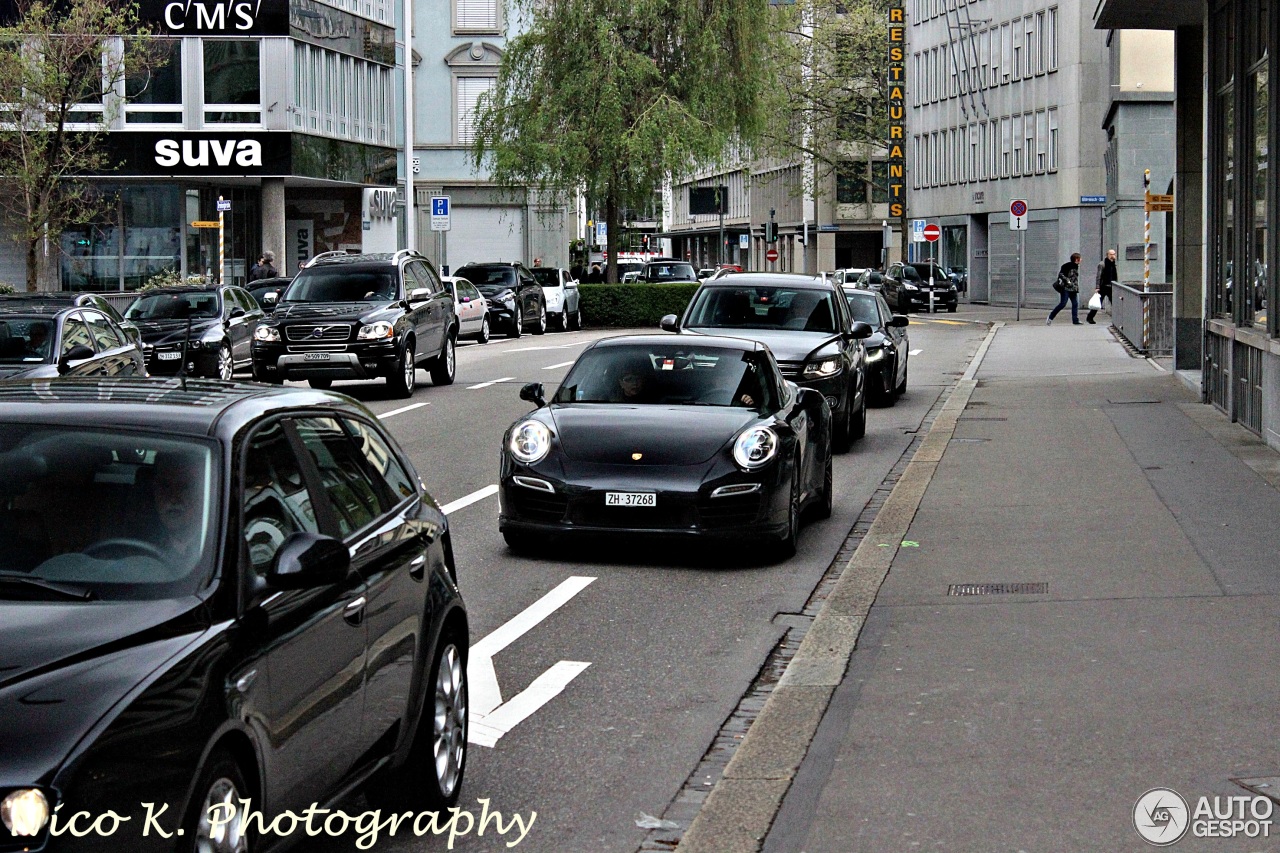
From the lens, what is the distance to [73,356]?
1620 cm

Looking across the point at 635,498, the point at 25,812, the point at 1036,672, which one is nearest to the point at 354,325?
the point at 635,498

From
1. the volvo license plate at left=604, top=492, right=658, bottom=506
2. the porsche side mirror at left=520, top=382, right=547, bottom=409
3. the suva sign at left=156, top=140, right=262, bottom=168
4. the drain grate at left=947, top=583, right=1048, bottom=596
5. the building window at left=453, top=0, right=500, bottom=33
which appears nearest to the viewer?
the drain grate at left=947, top=583, right=1048, bottom=596

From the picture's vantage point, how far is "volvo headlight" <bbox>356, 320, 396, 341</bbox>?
24359 millimetres

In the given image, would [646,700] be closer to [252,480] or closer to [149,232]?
[252,480]

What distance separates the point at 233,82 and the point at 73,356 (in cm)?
3557

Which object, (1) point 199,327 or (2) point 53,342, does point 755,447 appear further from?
(1) point 199,327

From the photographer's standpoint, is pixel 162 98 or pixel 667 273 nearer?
pixel 162 98

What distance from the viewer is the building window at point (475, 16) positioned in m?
67.5

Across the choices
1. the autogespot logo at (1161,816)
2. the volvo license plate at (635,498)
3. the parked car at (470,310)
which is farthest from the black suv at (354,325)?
the autogespot logo at (1161,816)

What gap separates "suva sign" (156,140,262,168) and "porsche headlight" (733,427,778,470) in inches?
1623

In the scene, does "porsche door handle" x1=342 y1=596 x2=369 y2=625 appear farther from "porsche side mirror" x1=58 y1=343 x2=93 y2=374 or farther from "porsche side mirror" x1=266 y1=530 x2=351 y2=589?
"porsche side mirror" x1=58 y1=343 x2=93 y2=374

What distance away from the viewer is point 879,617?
935cm

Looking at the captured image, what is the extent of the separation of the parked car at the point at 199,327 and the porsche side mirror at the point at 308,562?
843 inches

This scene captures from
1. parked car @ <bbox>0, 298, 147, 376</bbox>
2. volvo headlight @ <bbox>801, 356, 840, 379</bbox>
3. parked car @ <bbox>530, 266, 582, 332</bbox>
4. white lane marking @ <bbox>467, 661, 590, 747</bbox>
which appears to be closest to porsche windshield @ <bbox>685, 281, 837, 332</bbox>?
volvo headlight @ <bbox>801, 356, 840, 379</bbox>
